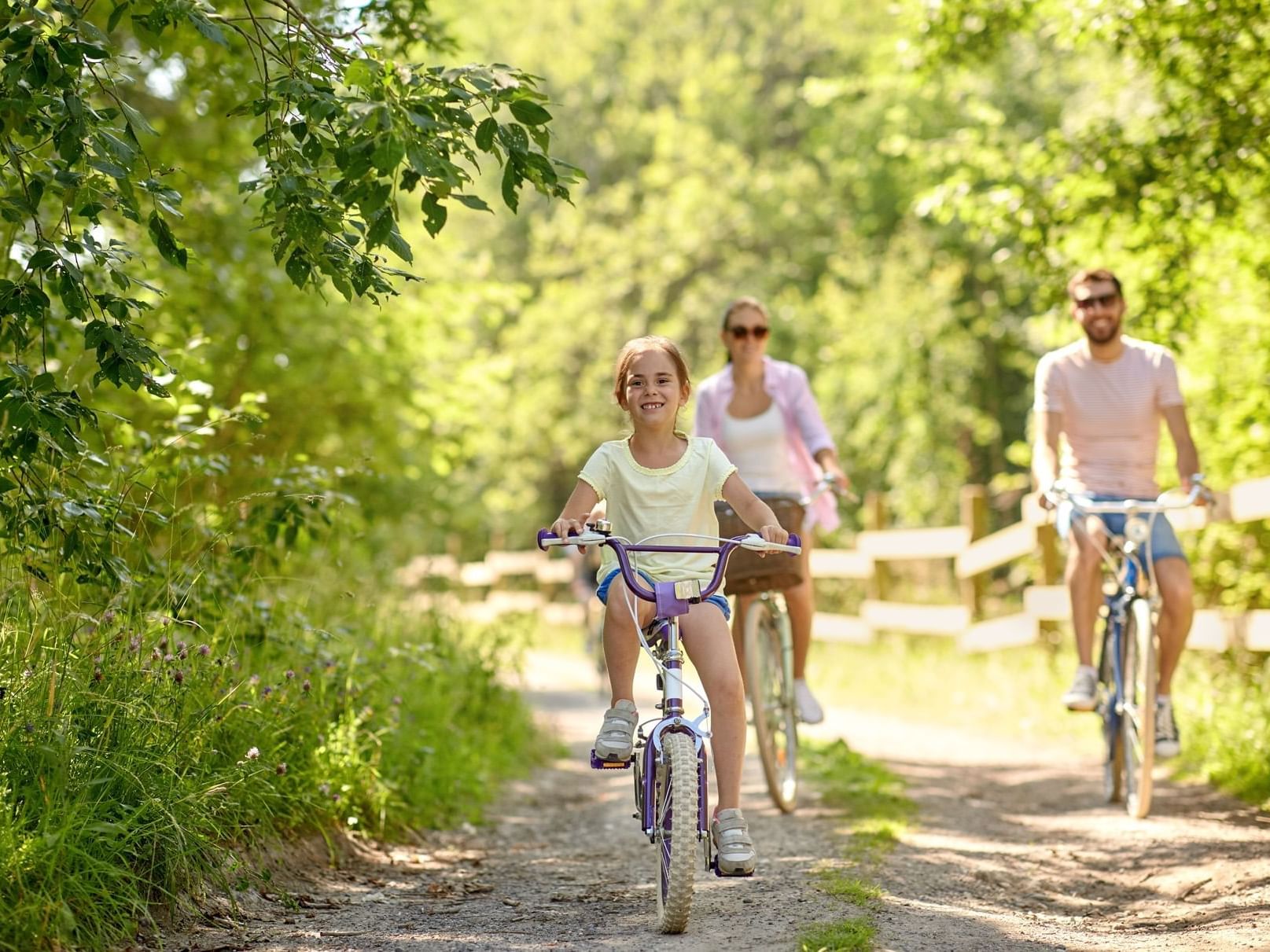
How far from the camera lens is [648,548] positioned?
4086 mm

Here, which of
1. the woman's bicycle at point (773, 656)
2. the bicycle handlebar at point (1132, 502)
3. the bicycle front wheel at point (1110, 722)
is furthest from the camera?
the bicycle front wheel at point (1110, 722)

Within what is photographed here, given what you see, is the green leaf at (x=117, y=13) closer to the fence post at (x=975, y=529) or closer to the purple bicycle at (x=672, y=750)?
the purple bicycle at (x=672, y=750)

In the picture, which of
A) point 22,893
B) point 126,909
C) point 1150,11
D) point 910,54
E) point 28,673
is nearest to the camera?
point 22,893

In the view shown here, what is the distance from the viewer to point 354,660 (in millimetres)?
5762

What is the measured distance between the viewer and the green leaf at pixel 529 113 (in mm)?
4023

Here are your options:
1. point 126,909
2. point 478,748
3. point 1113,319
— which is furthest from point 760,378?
point 126,909

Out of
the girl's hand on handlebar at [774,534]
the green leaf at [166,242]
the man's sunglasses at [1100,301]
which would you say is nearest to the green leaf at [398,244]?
the green leaf at [166,242]

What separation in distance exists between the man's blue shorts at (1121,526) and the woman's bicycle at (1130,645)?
0.02 meters

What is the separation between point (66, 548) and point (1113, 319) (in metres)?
4.22

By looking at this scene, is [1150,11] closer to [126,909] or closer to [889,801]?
[889,801]

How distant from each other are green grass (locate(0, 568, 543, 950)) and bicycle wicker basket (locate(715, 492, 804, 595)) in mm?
1312

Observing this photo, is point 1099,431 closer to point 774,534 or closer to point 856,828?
point 856,828

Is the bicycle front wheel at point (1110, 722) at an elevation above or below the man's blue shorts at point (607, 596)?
below

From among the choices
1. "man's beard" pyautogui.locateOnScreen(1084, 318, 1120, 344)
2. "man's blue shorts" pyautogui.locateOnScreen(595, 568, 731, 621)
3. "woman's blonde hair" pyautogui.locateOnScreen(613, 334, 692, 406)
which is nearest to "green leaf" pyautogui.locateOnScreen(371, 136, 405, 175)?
"woman's blonde hair" pyautogui.locateOnScreen(613, 334, 692, 406)
